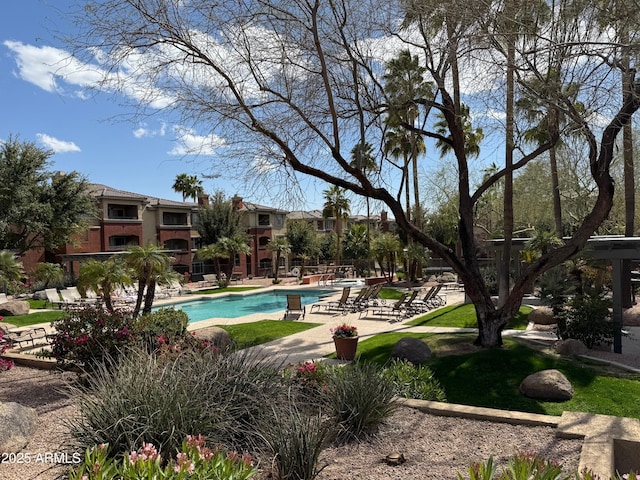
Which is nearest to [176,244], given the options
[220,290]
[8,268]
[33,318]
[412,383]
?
[220,290]

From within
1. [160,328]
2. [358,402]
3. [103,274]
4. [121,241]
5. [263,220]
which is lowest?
[358,402]

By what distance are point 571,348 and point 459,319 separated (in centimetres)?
566

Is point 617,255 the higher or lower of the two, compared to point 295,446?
higher

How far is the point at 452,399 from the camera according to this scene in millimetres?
8156

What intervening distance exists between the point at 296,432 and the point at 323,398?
1718 mm

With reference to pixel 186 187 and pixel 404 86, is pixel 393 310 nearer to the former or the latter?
pixel 404 86

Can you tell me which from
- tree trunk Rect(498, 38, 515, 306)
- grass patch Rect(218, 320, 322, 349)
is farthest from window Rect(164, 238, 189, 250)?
tree trunk Rect(498, 38, 515, 306)

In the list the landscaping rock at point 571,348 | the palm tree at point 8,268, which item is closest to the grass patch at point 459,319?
the landscaping rock at point 571,348

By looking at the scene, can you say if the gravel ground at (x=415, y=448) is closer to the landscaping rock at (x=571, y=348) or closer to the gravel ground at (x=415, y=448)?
the gravel ground at (x=415, y=448)

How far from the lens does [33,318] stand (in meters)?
18.5

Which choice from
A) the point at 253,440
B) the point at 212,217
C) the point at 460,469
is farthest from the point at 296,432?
the point at 212,217

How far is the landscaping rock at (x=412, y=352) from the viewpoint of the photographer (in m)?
9.98

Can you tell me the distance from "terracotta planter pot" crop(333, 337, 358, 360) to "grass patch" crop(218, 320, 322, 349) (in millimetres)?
2974

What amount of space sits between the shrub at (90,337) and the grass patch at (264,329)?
18.3 ft
